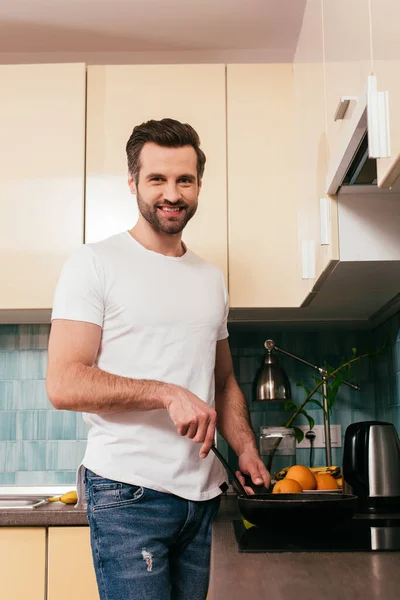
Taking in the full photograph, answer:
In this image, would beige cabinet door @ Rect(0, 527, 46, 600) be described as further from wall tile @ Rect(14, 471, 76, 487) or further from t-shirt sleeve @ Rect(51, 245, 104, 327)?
t-shirt sleeve @ Rect(51, 245, 104, 327)

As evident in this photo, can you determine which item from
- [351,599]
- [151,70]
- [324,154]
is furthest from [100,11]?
[351,599]

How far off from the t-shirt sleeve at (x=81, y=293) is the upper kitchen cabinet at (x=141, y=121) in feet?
2.27

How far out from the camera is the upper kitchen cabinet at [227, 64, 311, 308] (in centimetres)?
233

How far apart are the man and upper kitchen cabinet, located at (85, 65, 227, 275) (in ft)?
1.64

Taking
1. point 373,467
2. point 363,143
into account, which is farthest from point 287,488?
point 363,143

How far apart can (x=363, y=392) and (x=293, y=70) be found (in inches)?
44.8

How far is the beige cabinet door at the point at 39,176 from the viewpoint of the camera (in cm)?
233

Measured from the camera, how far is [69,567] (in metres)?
2.01

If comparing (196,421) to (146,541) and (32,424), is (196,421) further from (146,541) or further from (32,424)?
(32,424)

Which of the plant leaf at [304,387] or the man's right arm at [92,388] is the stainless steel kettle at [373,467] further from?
the plant leaf at [304,387]

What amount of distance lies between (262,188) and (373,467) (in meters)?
1.03

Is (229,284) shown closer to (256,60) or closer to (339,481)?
(339,481)

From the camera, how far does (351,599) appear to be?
0.81 metres

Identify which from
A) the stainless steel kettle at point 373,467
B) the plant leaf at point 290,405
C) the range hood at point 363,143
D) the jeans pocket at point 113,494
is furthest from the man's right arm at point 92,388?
the plant leaf at point 290,405
